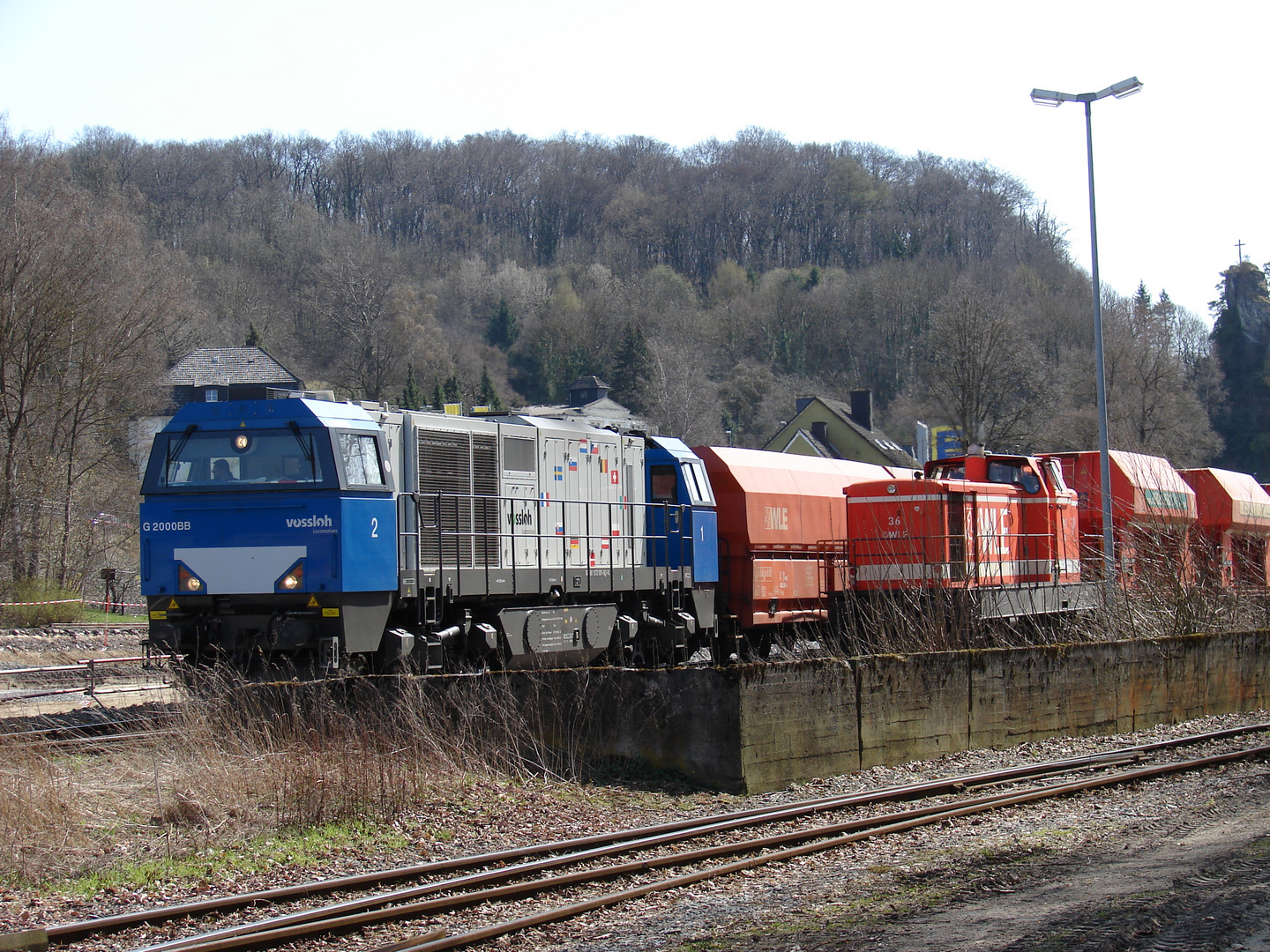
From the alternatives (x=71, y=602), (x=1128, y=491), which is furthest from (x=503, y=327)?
(x=1128, y=491)

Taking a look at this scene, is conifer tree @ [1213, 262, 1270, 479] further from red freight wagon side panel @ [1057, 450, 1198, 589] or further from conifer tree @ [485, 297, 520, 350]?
red freight wagon side panel @ [1057, 450, 1198, 589]

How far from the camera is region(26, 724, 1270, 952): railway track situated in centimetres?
662

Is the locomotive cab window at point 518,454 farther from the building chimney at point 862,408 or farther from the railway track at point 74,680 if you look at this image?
the building chimney at point 862,408

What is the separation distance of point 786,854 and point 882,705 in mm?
4244

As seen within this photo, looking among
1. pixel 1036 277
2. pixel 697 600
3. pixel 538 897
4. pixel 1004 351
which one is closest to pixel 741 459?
pixel 697 600

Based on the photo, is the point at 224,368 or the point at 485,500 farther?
the point at 224,368

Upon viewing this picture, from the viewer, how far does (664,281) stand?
99.2 metres

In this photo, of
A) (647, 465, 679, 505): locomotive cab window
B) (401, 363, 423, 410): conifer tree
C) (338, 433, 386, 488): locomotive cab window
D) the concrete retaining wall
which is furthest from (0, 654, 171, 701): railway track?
(401, 363, 423, 410): conifer tree

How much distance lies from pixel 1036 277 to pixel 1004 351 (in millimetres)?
38175

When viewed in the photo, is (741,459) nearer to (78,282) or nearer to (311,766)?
(311,766)

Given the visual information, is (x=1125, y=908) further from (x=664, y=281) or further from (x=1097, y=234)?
(x=664, y=281)

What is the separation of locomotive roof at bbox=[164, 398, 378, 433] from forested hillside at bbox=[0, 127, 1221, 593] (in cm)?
2605

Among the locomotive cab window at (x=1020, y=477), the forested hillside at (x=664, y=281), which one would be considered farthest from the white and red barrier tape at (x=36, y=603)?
the locomotive cab window at (x=1020, y=477)

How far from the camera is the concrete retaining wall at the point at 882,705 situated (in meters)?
11.2
